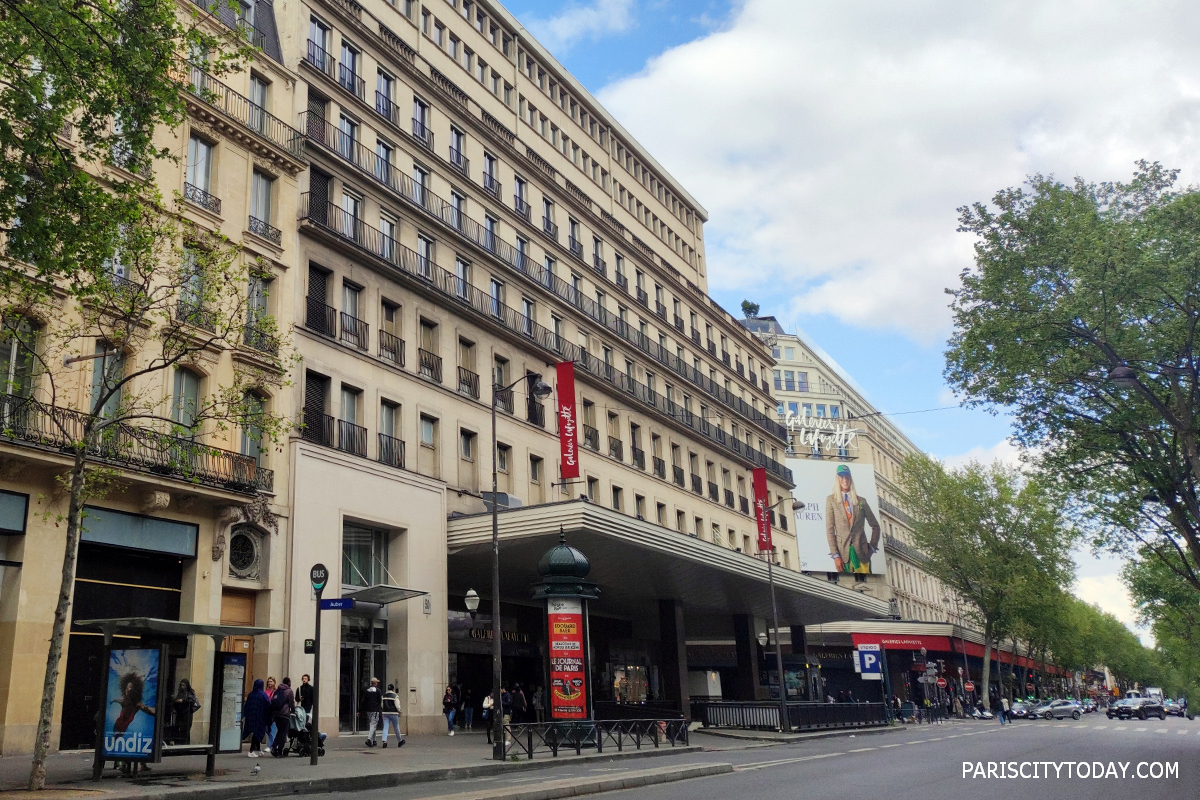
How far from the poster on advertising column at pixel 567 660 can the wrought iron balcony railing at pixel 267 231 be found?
13.5 meters

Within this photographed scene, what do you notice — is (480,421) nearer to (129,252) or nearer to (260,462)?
(260,462)

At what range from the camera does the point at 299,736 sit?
2136 centimetres

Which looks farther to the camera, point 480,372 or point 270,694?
point 480,372

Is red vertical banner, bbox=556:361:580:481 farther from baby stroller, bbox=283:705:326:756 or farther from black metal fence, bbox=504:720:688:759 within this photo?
baby stroller, bbox=283:705:326:756

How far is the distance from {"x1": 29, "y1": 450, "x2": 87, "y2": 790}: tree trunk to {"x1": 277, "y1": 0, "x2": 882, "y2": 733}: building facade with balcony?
11.4 metres

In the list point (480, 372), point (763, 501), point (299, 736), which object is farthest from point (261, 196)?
point (763, 501)

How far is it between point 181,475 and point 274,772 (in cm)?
868

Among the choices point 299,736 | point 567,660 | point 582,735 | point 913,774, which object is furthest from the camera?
point 567,660

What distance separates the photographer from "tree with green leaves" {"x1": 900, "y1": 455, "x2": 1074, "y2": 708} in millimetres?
65812

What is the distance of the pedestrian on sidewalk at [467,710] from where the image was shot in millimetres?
33844

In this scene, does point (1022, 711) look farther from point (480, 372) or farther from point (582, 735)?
point (582, 735)

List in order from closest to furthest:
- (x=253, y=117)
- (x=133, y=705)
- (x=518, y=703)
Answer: (x=133, y=705)
(x=253, y=117)
(x=518, y=703)

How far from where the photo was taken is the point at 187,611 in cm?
2373

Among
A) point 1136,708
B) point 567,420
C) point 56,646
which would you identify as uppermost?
point 567,420
